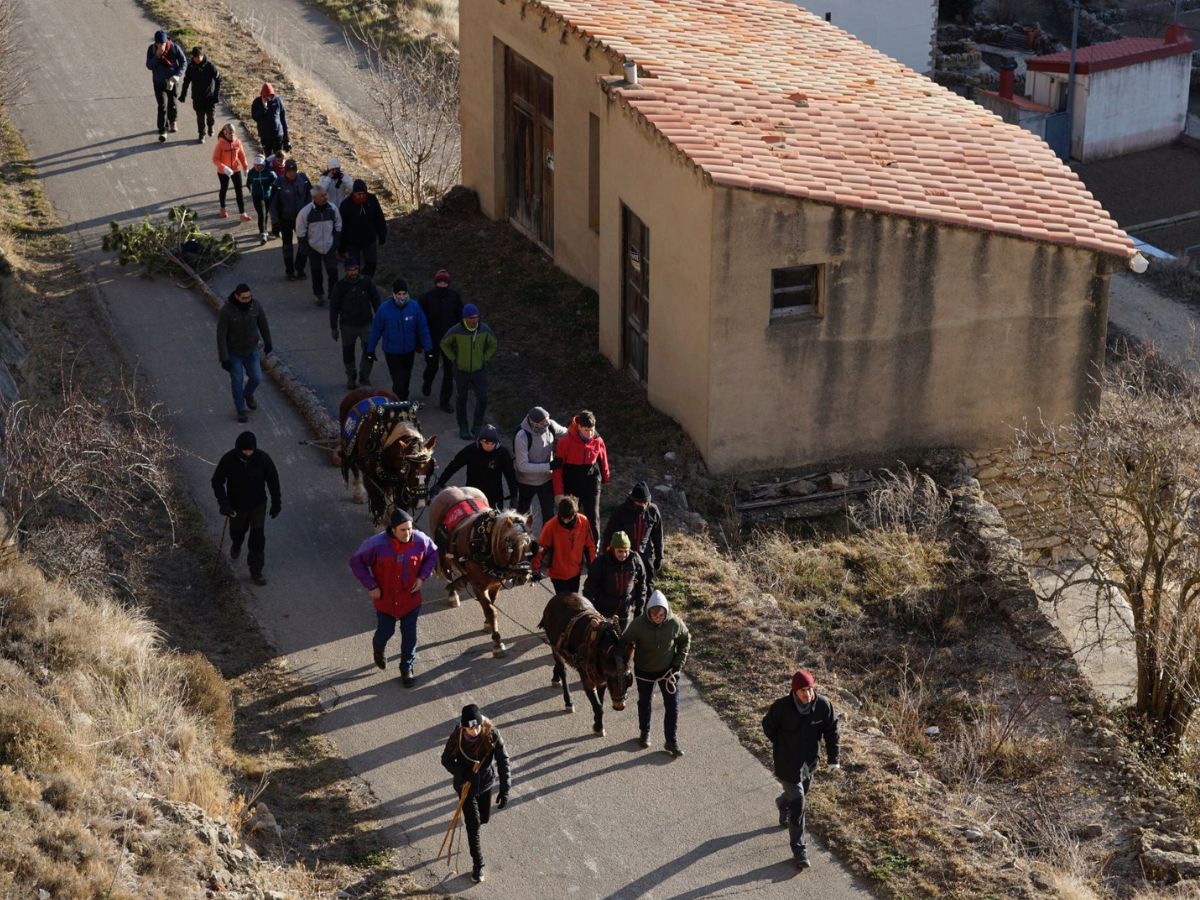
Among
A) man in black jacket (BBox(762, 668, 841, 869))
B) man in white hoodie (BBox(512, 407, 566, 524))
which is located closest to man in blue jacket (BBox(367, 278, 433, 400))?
man in white hoodie (BBox(512, 407, 566, 524))

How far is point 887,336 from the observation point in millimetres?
17109

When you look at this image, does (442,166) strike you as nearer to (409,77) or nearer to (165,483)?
(409,77)

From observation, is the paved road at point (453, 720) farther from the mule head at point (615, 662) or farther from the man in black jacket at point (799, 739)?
the mule head at point (615, 662)

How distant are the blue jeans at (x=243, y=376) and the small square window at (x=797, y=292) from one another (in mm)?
5386

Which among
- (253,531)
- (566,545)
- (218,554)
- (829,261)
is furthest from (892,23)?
(566,545)

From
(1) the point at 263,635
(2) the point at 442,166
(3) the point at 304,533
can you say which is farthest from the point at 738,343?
(2) the point at 442,166

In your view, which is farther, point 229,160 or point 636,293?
point 229,160

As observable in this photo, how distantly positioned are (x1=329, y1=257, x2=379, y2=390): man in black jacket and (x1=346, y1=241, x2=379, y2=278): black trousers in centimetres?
233

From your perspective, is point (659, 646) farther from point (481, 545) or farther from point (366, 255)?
point (366, 255)

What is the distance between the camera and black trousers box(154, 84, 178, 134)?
24859 mm

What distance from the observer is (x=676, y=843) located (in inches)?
452

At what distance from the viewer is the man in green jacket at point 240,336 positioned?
1645 centimetres

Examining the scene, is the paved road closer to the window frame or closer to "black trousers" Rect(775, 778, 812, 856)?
"black trousers" Rect(775, 778, 812, 856)

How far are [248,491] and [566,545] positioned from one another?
2925 mm
